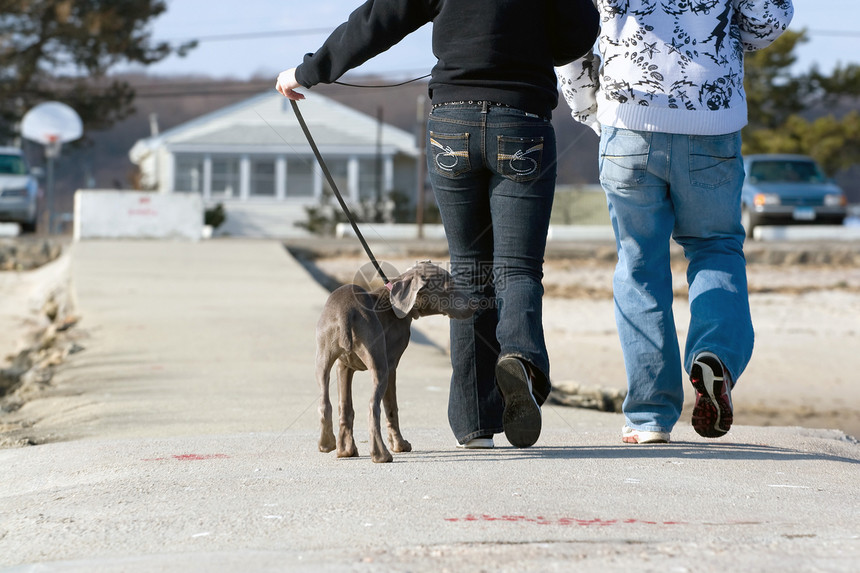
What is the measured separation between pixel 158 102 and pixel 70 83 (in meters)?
141

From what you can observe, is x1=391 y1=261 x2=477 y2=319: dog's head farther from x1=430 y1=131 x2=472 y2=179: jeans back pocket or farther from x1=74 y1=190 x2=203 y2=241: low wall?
x1=74 y1=190 x2=203 y2=241: low wall

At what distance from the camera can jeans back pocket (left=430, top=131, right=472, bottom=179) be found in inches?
137

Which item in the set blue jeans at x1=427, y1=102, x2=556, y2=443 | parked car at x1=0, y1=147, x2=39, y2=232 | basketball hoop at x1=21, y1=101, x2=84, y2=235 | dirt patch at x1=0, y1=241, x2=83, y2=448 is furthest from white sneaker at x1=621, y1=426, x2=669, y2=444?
basketball hoop at x1=21, y1=101, x2=84, y2=235

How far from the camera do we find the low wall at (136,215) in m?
21.3

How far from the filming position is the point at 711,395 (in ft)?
11.8

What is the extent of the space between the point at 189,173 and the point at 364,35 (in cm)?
3712

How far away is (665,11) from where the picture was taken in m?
3.83

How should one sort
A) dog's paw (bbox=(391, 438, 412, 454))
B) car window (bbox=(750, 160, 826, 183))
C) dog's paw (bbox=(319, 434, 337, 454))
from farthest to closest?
car window (bbox=(750, 160, 826, 183))
dog's paw (bbox=(391, 438, 412, 454))
dog's paw (bbox=(319, 434, 337, 454))

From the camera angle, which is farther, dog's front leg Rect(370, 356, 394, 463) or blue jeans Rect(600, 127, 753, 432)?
blue jeans Rect(600, 127, 753, 432)

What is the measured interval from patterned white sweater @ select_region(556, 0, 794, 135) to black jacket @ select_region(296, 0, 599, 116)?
311 mm

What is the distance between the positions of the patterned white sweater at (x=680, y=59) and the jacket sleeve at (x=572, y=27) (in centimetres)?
28

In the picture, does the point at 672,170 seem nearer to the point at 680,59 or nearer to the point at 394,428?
the point at 680,59

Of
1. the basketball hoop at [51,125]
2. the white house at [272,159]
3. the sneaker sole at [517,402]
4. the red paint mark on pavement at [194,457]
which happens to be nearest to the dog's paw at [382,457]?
the sneaker sole at [517,402]

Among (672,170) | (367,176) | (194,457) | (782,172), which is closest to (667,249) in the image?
(672,170)
